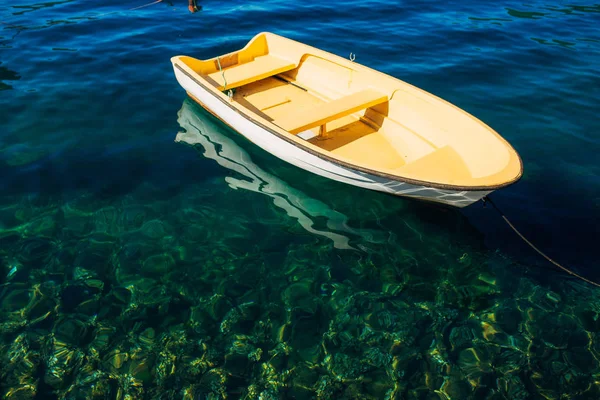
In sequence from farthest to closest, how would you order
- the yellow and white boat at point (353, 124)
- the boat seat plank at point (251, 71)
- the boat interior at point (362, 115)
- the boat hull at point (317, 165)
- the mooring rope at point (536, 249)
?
the boat seat plank at point (251, 71) < the boat interior at point (362, 115) < the yellow and white boat at point (353, 124) < the boat hull at point (317, 165) < the mooring rope at point (536, 249)

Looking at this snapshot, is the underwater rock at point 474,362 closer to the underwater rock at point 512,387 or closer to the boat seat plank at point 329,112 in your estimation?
the underwater rock at point 512,387

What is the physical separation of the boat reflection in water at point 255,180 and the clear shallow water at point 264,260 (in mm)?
43

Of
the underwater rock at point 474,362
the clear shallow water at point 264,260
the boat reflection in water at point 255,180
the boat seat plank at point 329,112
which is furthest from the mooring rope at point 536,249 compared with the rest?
the boat seat plank at point 329,112

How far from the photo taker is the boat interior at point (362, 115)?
26.7 feet

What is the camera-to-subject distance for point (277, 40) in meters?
13.0

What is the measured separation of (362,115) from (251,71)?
12.0 ft

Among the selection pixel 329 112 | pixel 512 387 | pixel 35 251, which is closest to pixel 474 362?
pixel 512 387

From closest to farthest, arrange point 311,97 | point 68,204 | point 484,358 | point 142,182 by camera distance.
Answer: point 484,358
point 68,204
point 142,182
point 311,97

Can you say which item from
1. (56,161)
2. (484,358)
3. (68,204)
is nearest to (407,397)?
(484,358)

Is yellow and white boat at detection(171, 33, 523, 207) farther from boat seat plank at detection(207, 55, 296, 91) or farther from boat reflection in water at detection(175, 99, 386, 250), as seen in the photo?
boat reflection in water at detection(175, 99, 386, 250)

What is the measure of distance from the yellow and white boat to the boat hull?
3cm

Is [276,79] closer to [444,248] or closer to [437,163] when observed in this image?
[437,163]

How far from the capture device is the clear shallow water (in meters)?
6.34

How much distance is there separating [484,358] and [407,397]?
1.44 meters
